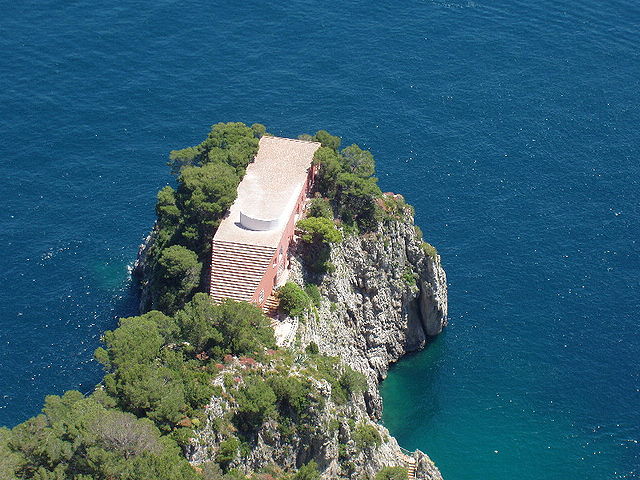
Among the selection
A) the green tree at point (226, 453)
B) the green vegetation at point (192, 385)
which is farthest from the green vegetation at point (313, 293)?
the green tree at point (226, 453)

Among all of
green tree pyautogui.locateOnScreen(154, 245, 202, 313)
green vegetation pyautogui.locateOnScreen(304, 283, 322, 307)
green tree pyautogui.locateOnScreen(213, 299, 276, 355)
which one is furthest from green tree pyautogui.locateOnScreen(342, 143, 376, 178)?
green tree pyautogui.locateOnScreen(213, 299, 276, 355)

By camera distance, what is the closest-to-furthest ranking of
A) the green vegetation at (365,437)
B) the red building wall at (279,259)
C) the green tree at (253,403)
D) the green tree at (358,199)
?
1. the green tree at (253,403)
2. the green vegetation at (365,437)
3. the red building wall at (279,259)
4. the green tree at (358,199)

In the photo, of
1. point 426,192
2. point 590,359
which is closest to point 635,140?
point 426,192

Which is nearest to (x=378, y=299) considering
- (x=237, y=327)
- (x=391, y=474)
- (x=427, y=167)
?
(x=391, y=474)

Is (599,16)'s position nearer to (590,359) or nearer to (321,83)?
(321,83)

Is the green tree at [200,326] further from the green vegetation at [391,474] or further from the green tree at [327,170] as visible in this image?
the green tree at [327,170]

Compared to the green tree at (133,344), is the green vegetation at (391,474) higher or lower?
lower
